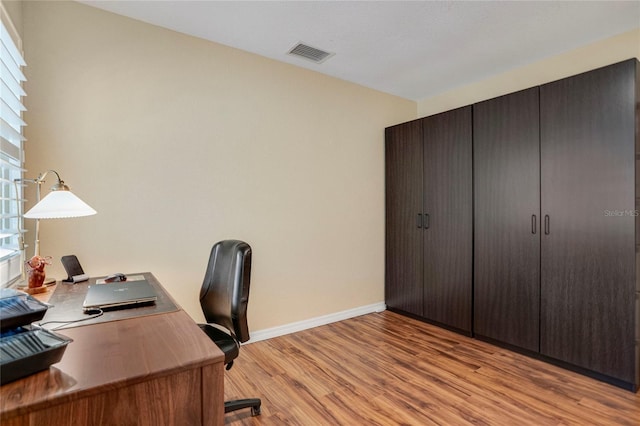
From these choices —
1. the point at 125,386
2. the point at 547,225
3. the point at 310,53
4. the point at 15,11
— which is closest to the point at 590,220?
the point at 547,225

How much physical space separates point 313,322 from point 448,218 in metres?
1.70

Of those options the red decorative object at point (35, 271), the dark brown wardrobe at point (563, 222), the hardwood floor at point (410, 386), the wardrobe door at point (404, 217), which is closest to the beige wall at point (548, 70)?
the dark brown wardrobe at point (563, 222)

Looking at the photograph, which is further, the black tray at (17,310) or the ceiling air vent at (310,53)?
the ceiling air vent at (310,53)

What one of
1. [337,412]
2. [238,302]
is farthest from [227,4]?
[337,412]

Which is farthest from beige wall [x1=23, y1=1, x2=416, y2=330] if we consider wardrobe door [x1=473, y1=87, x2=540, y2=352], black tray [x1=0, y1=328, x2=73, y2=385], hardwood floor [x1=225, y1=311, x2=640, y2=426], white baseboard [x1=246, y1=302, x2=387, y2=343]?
black tray [x1=0, y1=328, x2=73, y2=385]

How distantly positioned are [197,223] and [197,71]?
1.22m

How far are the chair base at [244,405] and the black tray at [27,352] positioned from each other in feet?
3.82

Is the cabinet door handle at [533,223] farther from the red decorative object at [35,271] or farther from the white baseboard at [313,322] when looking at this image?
the red decorative object at [35,271]

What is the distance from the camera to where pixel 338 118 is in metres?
3.45

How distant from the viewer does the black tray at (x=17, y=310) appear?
34.5 inches

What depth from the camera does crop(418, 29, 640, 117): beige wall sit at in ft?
8.44

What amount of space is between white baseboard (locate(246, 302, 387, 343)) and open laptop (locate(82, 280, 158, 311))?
143cm

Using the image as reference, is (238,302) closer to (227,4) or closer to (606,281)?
(227,4)

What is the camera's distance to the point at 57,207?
1514 millimetres
